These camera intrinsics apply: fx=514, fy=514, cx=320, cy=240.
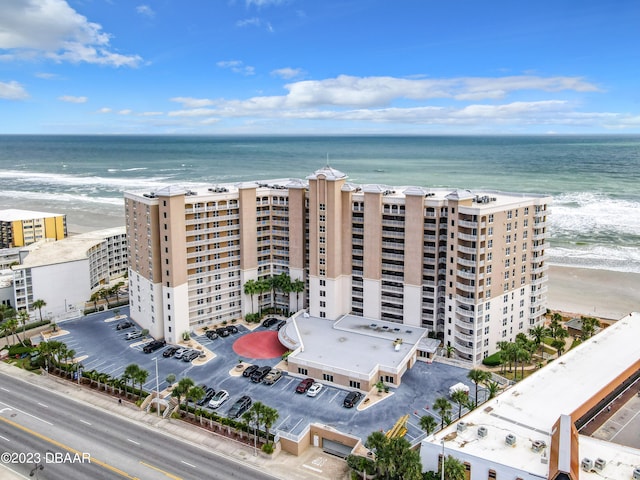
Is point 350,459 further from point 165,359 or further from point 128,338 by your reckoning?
point 128,338

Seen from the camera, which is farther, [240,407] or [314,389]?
[314,389]

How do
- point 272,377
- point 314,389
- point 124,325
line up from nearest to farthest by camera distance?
point 314,389 → point 272,377 → point 124,325

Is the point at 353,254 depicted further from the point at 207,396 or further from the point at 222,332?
the point at 207,396

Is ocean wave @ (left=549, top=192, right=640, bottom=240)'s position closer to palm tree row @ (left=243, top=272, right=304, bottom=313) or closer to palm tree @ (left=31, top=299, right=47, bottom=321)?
palm tree row @ (left=243, top=272, right=304, bottom=313)

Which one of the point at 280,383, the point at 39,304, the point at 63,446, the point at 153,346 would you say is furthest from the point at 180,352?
the point at 39,304

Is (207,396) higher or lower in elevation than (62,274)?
lower

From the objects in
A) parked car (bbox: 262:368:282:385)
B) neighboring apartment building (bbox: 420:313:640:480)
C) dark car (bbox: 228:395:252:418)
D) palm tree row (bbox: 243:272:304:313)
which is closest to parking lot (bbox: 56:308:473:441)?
parked car (bbox: 262:368:282:385)

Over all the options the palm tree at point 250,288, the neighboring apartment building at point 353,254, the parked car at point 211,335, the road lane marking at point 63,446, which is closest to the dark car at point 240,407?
the road lane marking at point 63,446

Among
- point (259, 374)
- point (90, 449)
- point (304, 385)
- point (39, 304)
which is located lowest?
point (90, 449)
